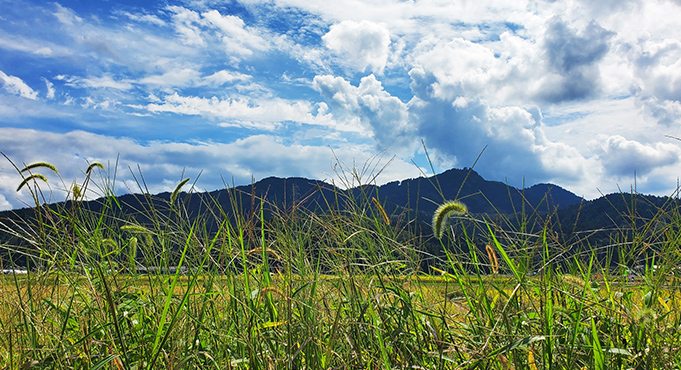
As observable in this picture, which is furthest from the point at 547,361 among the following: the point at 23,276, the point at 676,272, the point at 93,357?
the point at 23,276

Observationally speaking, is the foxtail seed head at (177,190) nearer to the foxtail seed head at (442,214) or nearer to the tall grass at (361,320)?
the tall grass at (361,320)

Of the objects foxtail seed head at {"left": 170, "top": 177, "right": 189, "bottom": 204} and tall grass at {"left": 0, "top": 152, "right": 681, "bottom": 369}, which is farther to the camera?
foxtail seed head at {"left": 170, "top": 177, "right": 189, "bottom": 204}

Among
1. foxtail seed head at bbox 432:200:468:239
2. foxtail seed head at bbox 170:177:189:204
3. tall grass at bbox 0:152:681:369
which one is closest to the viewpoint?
tall grass at bbox 0:152:681:369

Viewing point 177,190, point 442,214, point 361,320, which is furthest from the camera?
point 177,190

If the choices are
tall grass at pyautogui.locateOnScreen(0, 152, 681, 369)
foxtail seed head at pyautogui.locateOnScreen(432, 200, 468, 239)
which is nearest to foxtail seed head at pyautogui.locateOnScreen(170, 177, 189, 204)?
tall grass at pyautogui.locateOnScreen(0, 152, 681, 369)

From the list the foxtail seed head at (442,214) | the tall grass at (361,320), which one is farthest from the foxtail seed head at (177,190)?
the foxtail seed head at (442,214)

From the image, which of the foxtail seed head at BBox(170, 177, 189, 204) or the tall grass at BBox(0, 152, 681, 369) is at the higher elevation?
A: the foxtail seed head at BBox(170, 177, 189, 204)

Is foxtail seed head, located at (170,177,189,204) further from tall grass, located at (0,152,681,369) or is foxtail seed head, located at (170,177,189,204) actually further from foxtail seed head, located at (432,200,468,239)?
foxtail seed head, located at (432,200,468,239)

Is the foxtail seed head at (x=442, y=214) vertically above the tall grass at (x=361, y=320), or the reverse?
the foxtail seed head at (x=442, y=214)

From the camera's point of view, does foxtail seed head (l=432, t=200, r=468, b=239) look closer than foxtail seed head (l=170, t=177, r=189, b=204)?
Yes

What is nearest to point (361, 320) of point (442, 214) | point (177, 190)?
point (442, 214)

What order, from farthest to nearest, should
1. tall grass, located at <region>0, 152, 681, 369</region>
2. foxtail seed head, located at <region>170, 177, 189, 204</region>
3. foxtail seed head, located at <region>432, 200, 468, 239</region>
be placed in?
1. foxtail seed head, located at <region>170, 177, 189, 204</region>
2. foxtail seed head, located at <region>432, 200, 468, 239</region>
3. tall grass, located at <region>0, 152, 681, 369</region>

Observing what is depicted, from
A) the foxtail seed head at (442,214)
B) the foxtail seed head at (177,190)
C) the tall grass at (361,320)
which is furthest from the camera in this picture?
the foxtail seed head at (177,190)

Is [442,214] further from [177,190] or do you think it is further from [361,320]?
[177,190]
